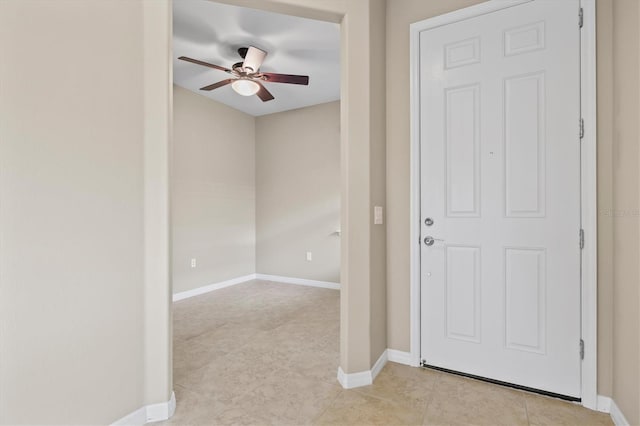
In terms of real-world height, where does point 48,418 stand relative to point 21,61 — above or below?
below

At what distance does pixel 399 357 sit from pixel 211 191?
336cm

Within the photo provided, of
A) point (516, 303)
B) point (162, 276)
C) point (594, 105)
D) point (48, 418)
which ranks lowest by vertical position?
point (48, 418)

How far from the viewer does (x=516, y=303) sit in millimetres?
1910

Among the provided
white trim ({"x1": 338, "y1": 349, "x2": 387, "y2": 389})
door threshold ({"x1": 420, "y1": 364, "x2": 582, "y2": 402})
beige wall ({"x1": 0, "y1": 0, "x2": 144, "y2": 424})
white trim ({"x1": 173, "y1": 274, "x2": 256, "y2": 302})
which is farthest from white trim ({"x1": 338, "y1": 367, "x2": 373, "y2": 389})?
white trim ({"x1": 173, "y1": 274, "x2": 256, "y2": 302})

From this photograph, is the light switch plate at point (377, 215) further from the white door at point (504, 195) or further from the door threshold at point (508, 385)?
the door threshold at point (508, 385)

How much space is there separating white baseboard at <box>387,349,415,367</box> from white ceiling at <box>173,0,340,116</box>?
2.67 m

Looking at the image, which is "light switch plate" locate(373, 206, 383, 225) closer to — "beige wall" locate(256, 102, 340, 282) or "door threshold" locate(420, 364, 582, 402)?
"door threshold" locate(420, 364, 582, 402)

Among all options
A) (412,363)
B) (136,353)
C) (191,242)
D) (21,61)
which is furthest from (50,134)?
(191,242)

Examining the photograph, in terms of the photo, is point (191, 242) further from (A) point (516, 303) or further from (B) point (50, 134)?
(A) point (516, 303)

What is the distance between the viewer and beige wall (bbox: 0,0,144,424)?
1.23m

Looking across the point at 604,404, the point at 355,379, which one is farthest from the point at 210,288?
the point at 604,404

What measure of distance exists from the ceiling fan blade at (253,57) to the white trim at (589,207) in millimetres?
2286

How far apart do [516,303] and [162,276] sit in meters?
2.05

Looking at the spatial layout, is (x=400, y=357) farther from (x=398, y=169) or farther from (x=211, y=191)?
(x=211, y=191)
